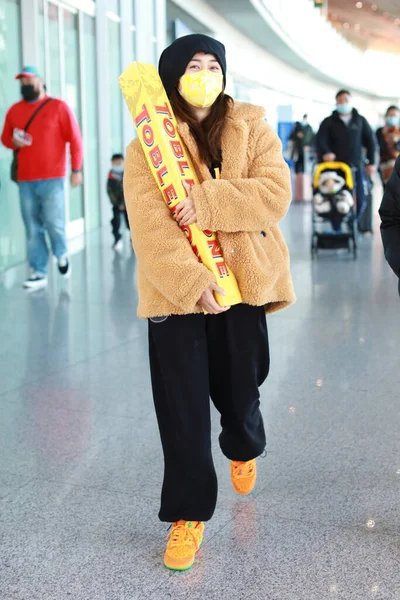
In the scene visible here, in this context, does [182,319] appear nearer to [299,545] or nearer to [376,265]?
[299,545]

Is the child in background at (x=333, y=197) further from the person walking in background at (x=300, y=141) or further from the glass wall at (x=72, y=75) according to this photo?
the person walking in background at (x=300, y=141)

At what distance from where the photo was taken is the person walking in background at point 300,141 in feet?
74.8

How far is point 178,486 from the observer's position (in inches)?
118

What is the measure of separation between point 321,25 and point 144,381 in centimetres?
4273

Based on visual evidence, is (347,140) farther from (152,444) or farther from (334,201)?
(152,444)

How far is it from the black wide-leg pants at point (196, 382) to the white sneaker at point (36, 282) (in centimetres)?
560

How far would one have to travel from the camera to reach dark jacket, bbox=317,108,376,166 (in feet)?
36.6

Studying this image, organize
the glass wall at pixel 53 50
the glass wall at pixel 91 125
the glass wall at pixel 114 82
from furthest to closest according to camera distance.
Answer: the glass wall at pixel 114 82 → the glass wall at pixel 91 125 → the glass wall at pixel 53 50

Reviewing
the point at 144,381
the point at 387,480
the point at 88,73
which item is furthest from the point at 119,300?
the point at 88,73

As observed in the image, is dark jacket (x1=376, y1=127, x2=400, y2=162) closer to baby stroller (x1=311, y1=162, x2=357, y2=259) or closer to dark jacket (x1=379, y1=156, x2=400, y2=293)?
baby stroller (x1=311, y1=162, x2=357, y2=259)

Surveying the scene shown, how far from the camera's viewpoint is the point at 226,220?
9.46ft

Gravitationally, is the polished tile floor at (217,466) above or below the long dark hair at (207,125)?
below

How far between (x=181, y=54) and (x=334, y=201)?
26.0 feet

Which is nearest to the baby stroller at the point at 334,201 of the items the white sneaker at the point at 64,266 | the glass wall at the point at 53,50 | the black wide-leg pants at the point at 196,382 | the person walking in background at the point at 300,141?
the white sneaker at the point at 64,266
